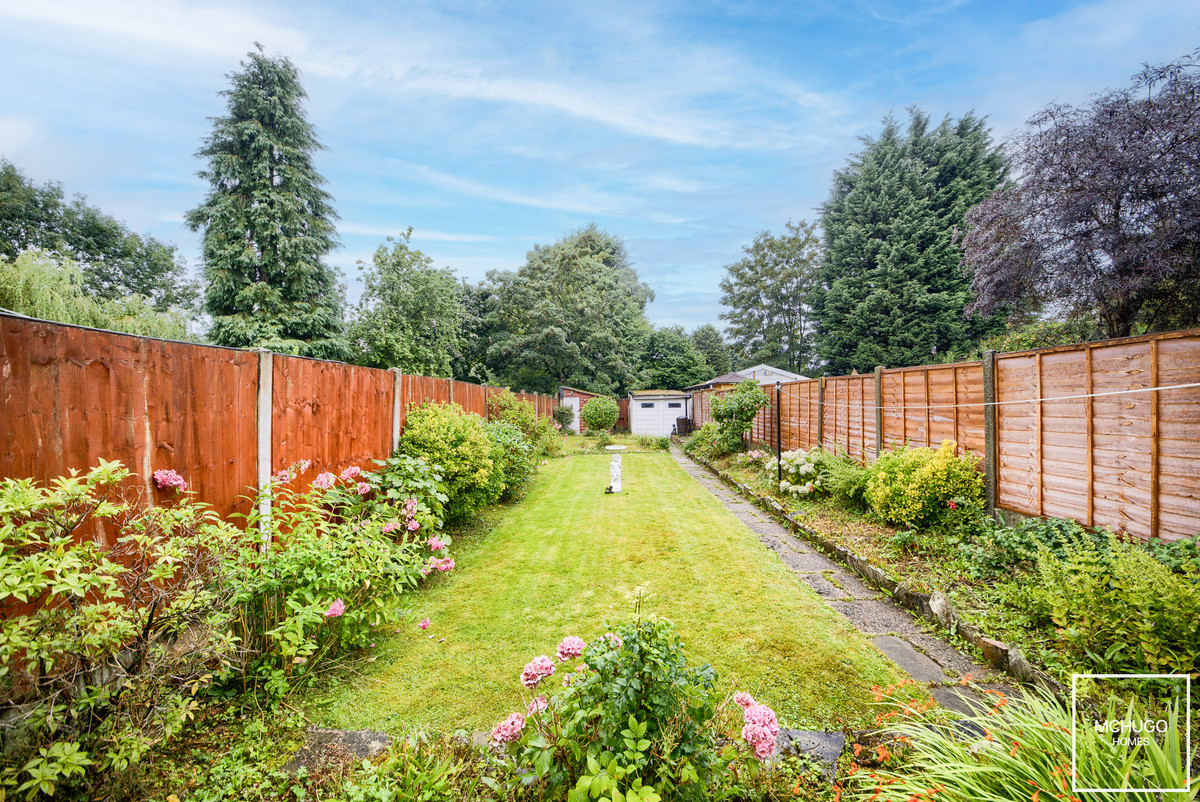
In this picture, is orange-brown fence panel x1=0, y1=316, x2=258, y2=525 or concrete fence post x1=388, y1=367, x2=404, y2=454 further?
concrete fence post x1=388, y1=367, x2=404, y2=454

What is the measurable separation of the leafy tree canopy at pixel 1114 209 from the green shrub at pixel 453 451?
1523 cm

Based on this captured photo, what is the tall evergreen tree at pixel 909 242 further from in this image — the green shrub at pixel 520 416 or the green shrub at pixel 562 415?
the green shrub at pixel 520 416

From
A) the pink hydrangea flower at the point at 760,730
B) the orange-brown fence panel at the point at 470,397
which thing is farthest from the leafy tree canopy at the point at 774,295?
the pink hydrangea flower at the point at 760,730

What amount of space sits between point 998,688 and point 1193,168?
14675 mm

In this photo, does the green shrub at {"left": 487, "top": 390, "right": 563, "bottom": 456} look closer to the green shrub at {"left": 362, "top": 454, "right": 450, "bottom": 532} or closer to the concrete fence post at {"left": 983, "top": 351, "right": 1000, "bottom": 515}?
the green shrub at {"left": 362, "top": 454, "right": 450, "bottom": 532}

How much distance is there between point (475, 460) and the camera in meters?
5.32

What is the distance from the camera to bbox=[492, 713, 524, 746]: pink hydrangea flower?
1.63 meters

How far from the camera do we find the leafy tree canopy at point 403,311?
60.7ft

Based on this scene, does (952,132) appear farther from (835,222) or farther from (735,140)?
(735,140)

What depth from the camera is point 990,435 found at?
4527 millimetres

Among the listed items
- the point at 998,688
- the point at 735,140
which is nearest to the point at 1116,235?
the point at 735,140

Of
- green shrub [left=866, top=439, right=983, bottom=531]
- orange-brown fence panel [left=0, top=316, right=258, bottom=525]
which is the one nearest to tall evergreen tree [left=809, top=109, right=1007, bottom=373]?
green shrub [left=866, top=439, right=983, bottom=531]

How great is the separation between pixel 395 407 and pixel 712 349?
36.6 m

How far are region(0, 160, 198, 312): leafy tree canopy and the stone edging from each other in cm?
2312
